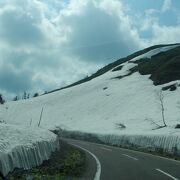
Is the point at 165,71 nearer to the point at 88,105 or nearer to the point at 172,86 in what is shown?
the point at 172,86

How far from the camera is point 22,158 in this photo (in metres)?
13.0

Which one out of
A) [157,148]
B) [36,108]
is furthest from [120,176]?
[36,108]

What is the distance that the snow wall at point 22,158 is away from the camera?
1108 centimetres

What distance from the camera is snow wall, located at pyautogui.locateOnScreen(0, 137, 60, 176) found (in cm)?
1108

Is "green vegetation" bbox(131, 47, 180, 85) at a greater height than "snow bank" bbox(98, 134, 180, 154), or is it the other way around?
"green vegetation" bbox(131, 47, 180, 85)

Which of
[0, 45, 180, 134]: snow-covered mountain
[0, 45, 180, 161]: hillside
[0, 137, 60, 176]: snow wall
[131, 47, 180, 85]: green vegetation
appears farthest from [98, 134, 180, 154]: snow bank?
[131, 47, 180, 85]: green vegetation

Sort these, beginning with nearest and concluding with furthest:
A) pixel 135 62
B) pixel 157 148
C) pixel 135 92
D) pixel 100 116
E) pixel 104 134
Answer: pixel 157 148
pixel 104 134
pixel 100 116
pixel 135 92
pixel 135 62

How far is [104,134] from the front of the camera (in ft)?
162

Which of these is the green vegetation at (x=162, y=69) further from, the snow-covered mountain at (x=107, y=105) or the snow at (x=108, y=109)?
the snow at (x=108, y=109)

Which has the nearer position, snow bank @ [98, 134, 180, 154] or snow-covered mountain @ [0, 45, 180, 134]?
→ snow bank @ [98, 134, 180, 154]

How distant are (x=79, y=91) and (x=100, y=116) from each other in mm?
26477

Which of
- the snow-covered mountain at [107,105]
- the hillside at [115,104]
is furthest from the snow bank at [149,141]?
the snow-covered mountain at [107,105]

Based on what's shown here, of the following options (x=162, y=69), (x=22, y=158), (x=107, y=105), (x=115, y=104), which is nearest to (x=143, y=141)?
(x=22, y=158)

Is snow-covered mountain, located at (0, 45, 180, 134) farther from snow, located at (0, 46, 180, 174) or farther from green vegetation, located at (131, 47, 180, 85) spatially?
green vegetation, located at (131, 47, 180, 85)
